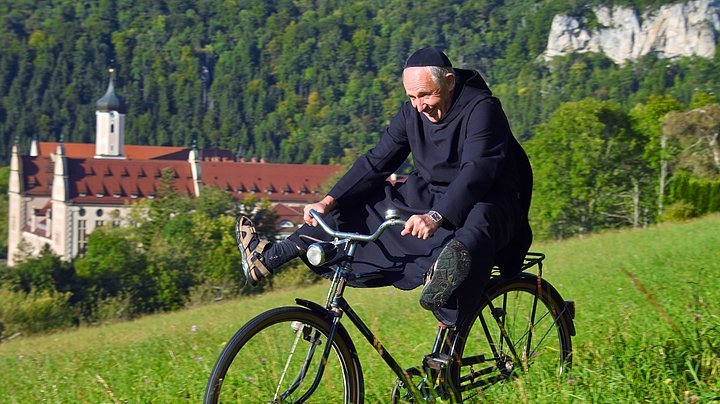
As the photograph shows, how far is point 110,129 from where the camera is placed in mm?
181625

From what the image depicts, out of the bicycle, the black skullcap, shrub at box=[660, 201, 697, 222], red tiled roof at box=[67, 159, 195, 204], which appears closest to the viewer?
the bicycle

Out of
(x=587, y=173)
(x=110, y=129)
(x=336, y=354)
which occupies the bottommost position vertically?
(x=110, y=129)

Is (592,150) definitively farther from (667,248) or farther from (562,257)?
(667,248)

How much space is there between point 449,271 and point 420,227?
0.20 m

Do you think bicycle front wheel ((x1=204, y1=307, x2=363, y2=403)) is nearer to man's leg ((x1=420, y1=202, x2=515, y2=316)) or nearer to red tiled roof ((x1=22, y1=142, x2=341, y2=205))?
man's leg ((x1=420, y1=202, x2=515, y2=316))

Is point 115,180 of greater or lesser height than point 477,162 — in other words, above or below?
below

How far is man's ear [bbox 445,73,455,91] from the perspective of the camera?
445 cm

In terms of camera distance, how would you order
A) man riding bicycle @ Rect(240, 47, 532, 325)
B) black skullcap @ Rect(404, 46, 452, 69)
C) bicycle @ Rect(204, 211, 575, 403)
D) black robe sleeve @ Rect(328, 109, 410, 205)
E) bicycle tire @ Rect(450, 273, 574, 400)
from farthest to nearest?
bicycle tire @ Rect(450, 273, 574, 400)
black robe sleeve @ Rect(328, 109, 410, 205)
black skullcap @ Rect(404, 46, 452, 69)
man riding bicycle @ Rect(240, 47, 532, 325)
bicycle @ Rect(204, 211, 575, 403)

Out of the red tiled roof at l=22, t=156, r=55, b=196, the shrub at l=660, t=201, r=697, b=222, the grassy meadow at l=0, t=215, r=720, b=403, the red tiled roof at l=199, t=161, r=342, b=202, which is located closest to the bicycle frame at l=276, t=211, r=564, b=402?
the grassy meadow at l=0, t=215, r=720, b=403

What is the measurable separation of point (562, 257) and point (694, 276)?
13.0m

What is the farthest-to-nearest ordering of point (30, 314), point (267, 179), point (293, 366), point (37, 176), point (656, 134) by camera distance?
point (37, 176)
point (267, 179)
point (656, 134)
point (30, 314)
point (293, 366)

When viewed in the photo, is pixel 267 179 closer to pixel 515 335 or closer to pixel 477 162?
pixel 515 335

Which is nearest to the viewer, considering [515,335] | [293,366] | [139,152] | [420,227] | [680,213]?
[420,227]

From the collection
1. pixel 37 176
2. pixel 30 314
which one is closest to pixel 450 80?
pixel 30 314
